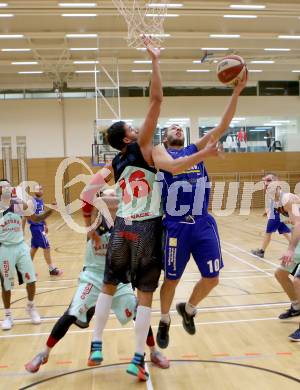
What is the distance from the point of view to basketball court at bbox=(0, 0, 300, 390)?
479 cm

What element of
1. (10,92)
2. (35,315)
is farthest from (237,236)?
(10,92)

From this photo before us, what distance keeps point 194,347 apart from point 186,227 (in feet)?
5.20

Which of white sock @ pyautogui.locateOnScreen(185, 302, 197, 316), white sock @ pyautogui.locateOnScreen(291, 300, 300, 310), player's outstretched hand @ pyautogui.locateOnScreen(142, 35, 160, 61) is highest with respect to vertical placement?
player's outstretched hand @ pyautogui.locateOnScreen(142, 35, 160, 61)

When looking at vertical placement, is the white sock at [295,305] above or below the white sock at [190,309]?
below

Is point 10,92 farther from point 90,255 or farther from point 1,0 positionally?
point 90,255

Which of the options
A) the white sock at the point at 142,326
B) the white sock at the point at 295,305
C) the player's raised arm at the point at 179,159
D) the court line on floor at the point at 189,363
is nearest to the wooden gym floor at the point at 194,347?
the court line on floor at the point at 189,363

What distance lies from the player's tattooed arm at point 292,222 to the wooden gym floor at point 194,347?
93 centimetres

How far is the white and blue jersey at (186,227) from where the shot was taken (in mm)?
4234

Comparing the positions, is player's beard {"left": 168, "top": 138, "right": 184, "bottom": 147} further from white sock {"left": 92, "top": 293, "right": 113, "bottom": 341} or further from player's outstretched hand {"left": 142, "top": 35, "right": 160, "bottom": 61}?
white sock {"left": 92, "top": 293, "right": 113, "bottom": 341}

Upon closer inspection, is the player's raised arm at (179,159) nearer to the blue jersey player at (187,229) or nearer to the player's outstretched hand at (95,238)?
the blue jersey player at (187,229)

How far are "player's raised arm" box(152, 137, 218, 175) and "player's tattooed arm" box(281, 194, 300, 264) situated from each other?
1.98 metres

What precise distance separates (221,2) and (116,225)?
11.5 metres

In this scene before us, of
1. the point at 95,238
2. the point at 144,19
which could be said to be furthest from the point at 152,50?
the point at 144,19

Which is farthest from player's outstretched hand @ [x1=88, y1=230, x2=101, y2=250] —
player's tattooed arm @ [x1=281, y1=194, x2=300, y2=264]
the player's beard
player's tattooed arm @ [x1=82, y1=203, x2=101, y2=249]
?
player's tattooed arm @ [x1=281, y1=194, x2=300, y2=264]
